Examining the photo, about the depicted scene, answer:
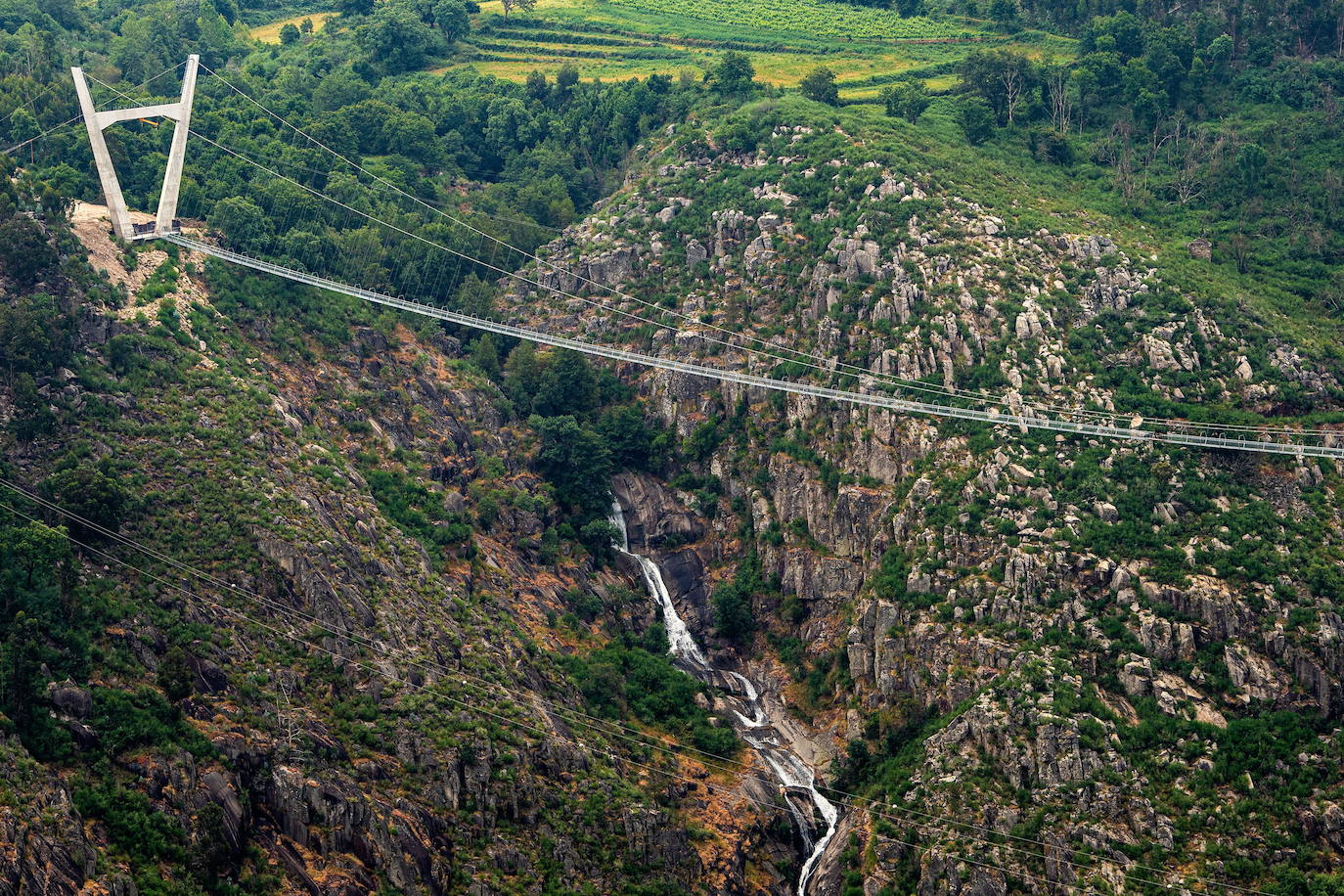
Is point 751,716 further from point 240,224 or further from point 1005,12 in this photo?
point 1005,12

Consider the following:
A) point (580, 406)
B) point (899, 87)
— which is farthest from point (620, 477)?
point (899, 87)

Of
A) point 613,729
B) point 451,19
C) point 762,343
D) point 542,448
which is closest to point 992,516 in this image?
point 762,343

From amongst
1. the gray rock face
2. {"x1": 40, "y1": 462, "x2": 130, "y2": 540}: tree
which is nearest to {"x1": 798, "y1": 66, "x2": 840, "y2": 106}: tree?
{"x1": 40, "y1": 462, "x2": 130, "y2": 540}: tree

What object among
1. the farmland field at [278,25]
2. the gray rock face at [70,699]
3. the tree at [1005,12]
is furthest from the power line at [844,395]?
the farmland field at [278,25]

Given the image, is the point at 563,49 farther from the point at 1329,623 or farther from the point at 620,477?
the point at 1329,623

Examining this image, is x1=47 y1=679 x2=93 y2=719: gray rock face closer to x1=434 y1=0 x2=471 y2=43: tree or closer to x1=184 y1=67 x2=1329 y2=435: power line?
x1=184 y1=67 x2=1329 y2=435: power line

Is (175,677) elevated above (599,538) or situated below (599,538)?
above
